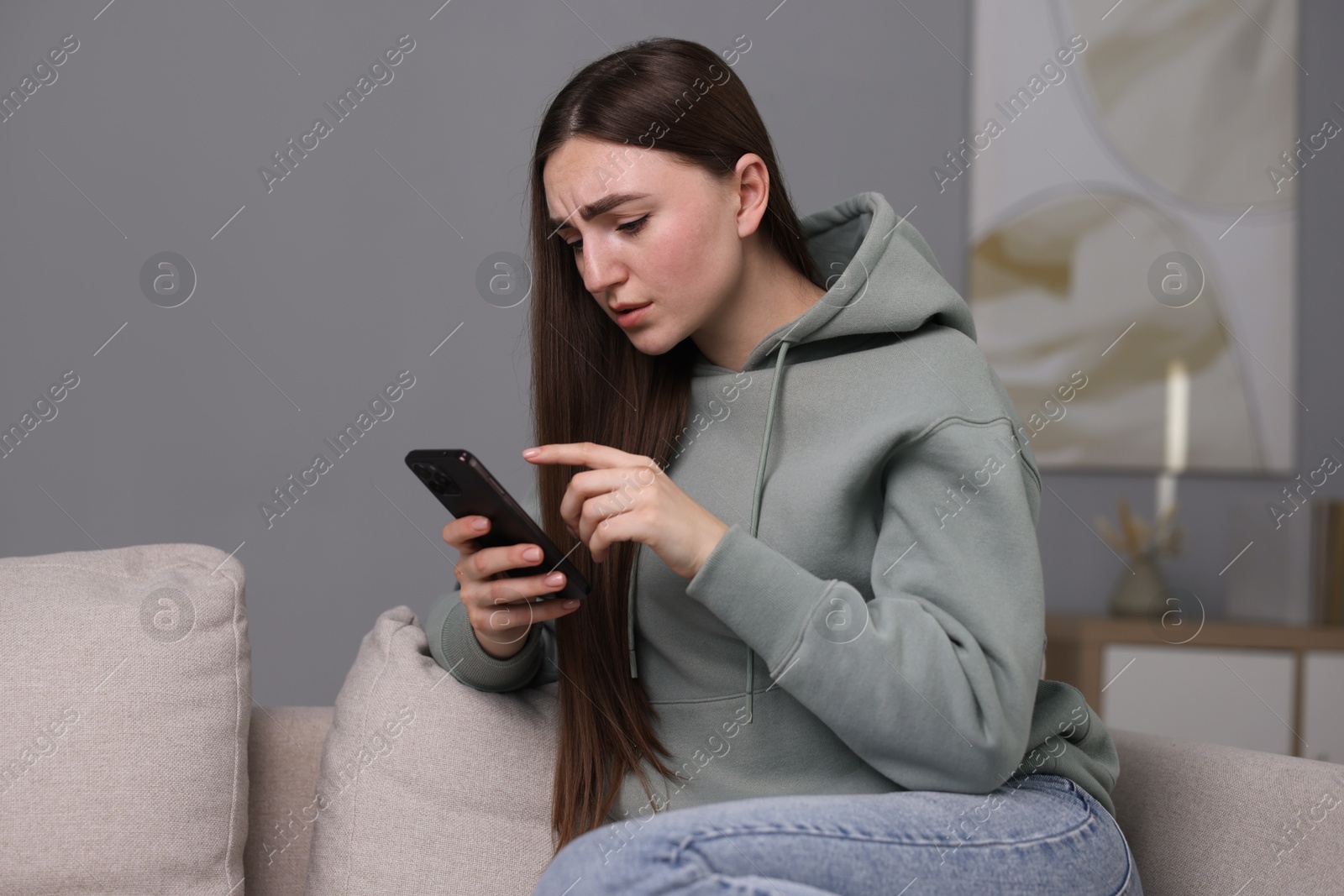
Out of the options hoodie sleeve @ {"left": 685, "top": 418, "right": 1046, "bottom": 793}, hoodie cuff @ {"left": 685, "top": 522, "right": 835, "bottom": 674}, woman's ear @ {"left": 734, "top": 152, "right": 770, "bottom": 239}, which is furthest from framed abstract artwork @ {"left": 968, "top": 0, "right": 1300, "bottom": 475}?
hoodie cuff @ {"left": 685, "top": 522, "right": 835, "bottom": 674}

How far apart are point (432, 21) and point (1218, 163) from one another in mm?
2009

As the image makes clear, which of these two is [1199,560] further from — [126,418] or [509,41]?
[126,418]

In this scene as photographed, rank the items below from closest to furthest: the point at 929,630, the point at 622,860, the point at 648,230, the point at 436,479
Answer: the point at 622,860
the point at 929,630
the point at 436,479
the point at 648,230

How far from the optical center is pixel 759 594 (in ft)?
3.28

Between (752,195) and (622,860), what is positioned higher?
(752,195)

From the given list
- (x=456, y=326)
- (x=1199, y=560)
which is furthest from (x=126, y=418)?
(x=1199, y=560)

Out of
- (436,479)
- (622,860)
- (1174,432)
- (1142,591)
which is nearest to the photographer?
(622,860)

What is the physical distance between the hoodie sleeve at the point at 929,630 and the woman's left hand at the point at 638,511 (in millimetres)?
22

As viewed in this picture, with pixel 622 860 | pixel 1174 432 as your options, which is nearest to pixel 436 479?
pixel 622 860

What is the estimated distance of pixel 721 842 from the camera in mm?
875

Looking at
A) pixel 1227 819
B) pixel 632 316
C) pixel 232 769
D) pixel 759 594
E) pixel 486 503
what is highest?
pixel 632 316

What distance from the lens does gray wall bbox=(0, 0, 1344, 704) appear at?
2.55 meters

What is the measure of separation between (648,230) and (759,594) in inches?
16.9

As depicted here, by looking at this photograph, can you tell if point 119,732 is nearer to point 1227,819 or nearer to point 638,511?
point 638,511
